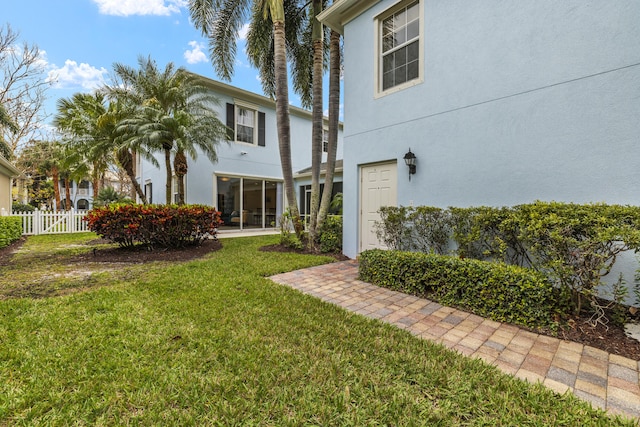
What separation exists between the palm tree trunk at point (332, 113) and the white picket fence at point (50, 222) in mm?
10985

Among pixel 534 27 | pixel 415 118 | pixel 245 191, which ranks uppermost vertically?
pixel 534 27

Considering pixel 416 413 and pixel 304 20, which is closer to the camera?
pixel 416 413

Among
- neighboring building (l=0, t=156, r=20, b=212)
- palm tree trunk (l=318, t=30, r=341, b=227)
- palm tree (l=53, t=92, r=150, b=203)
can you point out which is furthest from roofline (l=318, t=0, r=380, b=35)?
neighboring building (l=0, t=156, r=20, b=212)

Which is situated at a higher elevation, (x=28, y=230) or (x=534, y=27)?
(x=534, y=27)

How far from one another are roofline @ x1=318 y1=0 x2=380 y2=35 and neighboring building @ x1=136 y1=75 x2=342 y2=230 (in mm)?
5862

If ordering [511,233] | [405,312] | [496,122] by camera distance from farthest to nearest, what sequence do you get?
[496,122] → [511,233] → [405,312]

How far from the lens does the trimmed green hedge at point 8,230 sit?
7968mm

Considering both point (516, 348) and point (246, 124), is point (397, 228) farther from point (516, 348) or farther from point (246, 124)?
point (246, 124)

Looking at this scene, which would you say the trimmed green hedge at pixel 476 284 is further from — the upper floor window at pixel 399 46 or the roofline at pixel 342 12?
the roofline at pixel 342 12

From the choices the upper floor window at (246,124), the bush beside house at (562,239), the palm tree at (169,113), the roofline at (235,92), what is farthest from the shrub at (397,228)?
the upper floor window at (246,124)

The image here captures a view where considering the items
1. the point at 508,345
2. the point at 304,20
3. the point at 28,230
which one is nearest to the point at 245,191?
the point at 304,20

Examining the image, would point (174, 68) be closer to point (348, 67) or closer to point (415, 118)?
point (348, 67)

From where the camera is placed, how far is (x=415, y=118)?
18.4ft

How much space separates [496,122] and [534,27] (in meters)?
1.42
